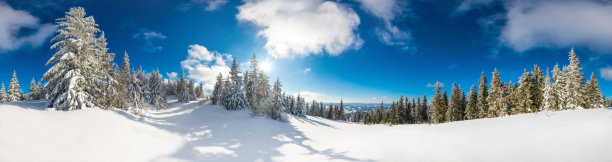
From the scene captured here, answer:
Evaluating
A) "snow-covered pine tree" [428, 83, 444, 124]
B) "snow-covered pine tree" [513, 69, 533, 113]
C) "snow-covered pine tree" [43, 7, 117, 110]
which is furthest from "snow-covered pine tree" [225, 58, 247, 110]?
"snow-covered pine tree" [513, 69, 533, 113]

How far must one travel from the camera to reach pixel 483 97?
112 feet

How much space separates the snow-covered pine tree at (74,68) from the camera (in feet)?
40.0

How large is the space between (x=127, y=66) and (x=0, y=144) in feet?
104

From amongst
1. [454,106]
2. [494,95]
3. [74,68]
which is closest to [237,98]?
[74,68]

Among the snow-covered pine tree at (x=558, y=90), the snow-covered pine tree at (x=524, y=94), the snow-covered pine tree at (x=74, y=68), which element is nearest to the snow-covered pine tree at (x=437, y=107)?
the snow-covered pine tree at (x=524, y=94)

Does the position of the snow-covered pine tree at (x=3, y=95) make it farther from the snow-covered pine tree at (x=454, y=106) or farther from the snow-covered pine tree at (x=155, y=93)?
the snow-covered pine tree at (x=454, y=106)

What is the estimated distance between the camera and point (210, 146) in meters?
11.5

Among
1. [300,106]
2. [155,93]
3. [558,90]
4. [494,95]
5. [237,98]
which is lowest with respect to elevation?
[300,106]

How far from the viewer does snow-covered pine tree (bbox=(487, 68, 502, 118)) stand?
30.6m

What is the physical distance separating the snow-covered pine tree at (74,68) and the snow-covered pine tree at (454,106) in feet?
163

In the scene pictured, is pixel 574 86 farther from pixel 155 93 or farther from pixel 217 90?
pixel 155 93

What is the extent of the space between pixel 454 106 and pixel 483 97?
4915 mm

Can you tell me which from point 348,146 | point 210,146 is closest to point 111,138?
point 210,146

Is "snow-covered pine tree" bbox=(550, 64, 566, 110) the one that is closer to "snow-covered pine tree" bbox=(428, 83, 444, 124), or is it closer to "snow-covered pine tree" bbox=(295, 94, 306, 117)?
"snow-covered pine tree" bbox=(428, 83, 444, 124)
